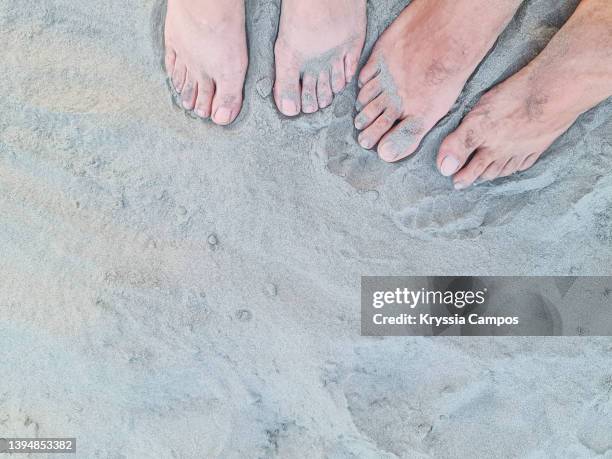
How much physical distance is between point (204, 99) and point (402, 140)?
500 mm

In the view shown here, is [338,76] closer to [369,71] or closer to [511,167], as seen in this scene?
[369,71]

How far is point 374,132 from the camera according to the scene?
1.30m

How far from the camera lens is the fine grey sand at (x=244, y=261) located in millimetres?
1249

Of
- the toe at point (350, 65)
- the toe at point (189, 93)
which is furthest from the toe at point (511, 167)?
the toe at point (189, 93)

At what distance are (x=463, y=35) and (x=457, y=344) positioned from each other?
74 cm

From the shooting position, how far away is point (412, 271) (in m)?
1.26

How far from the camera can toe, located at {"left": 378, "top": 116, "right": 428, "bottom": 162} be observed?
1.29m

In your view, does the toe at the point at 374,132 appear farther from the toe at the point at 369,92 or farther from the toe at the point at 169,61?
the toe at the point at 169,61

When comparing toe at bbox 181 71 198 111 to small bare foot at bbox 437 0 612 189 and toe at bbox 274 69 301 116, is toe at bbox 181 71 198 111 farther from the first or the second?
small bare foot at bbox 437 0 612 189

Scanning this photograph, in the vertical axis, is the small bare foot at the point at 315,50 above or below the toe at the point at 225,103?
above

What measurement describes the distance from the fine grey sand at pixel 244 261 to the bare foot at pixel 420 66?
5 centimetres

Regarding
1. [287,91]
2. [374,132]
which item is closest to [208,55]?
[287,91]

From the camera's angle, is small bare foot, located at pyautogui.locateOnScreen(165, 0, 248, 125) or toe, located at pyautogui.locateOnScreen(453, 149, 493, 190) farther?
toe, located at pyautogui.locateOnScreen(453, 149, 493, 190)

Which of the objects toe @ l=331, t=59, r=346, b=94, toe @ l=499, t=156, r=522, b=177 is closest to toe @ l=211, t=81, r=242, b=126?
toe @ l=331, t=59, r=346, b=94
